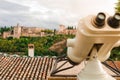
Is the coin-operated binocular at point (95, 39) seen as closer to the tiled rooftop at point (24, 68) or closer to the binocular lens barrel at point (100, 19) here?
the binocular lens barrel at point (100, 19)

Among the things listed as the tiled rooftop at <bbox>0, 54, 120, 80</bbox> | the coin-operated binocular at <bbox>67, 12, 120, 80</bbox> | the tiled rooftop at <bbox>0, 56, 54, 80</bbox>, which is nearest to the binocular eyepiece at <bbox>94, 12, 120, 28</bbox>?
the coin-operated binocular at <bbox>67, 12, 120, 80</bbox>

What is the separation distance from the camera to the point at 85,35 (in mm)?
1537

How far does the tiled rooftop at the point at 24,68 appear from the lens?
11.9m

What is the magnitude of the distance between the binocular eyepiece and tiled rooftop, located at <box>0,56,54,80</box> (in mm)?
10066

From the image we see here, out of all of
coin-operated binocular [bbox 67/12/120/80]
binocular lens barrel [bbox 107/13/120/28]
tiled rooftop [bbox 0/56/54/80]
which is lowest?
tiled rooftop [bbox 0/56/54/80]

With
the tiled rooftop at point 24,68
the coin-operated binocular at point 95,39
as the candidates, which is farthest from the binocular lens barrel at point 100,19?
the tiled rooftop at point 24,68

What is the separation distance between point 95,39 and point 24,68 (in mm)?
11889

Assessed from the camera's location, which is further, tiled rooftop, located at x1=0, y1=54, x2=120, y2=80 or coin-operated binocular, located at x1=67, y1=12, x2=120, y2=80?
tiled rooftop, located at x1=0, y1=54, x2=120, y2=80

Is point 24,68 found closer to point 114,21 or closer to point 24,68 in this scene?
point 24,68

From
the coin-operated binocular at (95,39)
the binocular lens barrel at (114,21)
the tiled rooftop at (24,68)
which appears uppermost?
the binocular lens barrel at (114,21)

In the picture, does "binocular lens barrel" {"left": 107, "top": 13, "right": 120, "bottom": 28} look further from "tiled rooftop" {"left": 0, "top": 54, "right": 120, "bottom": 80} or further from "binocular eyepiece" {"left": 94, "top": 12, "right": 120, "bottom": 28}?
"tiled rooftop" {"left": 0, "top": 54, "right": 120, "bottom": 80}

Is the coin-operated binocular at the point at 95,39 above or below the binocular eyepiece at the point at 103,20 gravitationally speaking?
below

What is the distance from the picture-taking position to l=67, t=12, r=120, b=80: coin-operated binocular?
5.03ft

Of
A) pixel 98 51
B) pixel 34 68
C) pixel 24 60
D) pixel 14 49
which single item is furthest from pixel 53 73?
pixel 14 49
